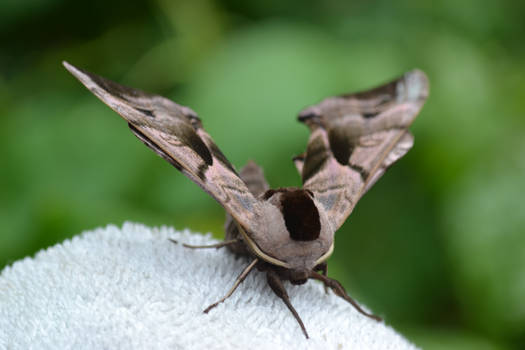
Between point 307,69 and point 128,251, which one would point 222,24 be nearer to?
point 307,69

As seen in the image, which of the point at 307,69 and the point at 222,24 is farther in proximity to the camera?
the point at 222,24

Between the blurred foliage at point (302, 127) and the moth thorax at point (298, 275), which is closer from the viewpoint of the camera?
the moth thorax at point (298, 275)

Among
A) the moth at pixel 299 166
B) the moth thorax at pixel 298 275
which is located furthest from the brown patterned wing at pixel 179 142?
the moth thorax at pixel 298 275

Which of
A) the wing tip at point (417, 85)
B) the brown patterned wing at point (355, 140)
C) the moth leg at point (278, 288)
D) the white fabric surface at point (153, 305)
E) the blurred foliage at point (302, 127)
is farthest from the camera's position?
the blurred foliage at point (302, 127)

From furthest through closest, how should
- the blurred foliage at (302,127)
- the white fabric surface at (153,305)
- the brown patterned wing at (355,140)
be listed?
1. the blurred foliage at (302,127)
2. the brown patterned wing at (355,140)
3. the white fabric surface at (153,305)

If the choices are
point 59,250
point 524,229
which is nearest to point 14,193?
point 59,250

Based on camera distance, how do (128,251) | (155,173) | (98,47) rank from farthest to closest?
1. (98,47)
2. (155,173)
3. (128,251)

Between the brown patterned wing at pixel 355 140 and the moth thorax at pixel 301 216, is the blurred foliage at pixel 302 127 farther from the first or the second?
the moth thorax at pixel 301 216
